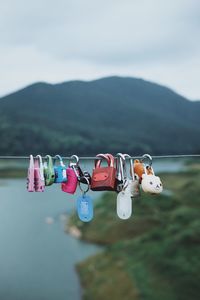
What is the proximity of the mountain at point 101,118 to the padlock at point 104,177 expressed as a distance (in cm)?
194

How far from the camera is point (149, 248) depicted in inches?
130

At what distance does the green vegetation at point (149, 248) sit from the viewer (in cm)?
319

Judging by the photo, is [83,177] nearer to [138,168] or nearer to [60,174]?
[60,174]

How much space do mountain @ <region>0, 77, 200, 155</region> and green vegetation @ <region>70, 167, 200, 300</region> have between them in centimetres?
35

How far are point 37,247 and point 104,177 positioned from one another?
6.91 ft

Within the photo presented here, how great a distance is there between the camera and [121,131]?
3.53 metres

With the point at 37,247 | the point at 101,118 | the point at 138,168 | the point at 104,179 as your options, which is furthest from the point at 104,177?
the point at 101,118

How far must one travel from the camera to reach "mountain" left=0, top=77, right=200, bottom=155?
11.0 feet

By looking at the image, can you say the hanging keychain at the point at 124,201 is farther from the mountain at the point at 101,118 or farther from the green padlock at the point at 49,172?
the mountain at the point at 101,118

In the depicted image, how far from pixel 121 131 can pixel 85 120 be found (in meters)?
0.29

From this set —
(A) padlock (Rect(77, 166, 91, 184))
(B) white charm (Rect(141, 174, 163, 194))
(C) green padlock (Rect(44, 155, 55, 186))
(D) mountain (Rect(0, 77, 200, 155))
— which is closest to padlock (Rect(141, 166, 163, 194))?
(B) white charm (Rect(141, 174, 163, 194))

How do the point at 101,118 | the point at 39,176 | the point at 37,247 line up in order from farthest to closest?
the point at 101,118 < the point at 37,247 < the point at 39,176

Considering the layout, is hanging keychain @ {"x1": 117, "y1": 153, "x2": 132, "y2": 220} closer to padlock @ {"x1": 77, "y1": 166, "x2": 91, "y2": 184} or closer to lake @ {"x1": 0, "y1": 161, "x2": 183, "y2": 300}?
padlock @ {"x1": 77, "y1": 166, "x2": 91, "y2": 184}

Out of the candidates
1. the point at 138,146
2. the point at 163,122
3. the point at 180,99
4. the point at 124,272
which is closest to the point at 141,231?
the point at 124,272
